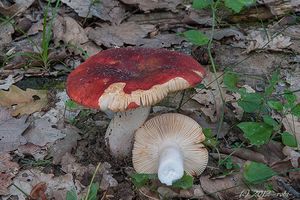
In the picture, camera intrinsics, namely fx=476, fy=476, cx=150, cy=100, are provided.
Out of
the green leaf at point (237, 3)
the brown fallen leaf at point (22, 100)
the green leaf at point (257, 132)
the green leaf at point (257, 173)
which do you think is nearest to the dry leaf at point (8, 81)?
the brown fallen leaf at point (22, 100)

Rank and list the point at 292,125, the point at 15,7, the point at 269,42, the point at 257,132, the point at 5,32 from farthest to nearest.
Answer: the point at 15,7 → the point at 5,32 → the point at 269,42 → the point at 292,125 → the point at 257,132

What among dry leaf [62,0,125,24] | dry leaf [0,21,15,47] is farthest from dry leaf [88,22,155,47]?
dry leaf [0,21,15,47]

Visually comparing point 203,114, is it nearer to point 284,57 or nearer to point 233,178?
point 233,178

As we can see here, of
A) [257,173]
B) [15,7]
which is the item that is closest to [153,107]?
[257,173]

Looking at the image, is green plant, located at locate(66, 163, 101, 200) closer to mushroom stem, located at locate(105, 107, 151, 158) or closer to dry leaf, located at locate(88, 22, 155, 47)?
mushroom stem, located at locate(105, 107, 151, 158)

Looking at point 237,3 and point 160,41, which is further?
point 160,41

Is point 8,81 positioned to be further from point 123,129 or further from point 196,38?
point 196,38
